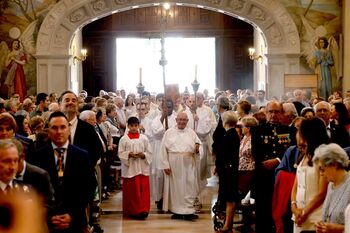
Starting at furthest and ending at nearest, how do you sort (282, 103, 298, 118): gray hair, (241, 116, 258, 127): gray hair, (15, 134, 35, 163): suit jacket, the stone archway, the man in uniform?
the stone archway < (241, 116, 258, 127): gray hair < (282, 103, 298, 118): gray hair < the man in uniform < (15, 134, 35, 163): suit jacket

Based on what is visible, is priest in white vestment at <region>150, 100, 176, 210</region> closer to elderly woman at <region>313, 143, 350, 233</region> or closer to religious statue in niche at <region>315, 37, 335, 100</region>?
elderly woman at <region>313, 143, 350, 233</region>

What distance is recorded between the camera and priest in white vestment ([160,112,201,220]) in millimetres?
11047

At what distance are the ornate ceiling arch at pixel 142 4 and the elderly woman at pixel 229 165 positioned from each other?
1056 centimetres

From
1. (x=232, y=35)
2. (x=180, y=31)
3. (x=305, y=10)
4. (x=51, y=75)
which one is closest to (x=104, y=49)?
(x=180, y=31)

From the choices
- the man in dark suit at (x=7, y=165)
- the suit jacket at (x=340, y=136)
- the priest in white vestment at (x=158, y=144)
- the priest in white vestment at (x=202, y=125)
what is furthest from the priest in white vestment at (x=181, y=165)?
the man in dark suit at (x=7, y=165)

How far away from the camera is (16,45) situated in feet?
63.7

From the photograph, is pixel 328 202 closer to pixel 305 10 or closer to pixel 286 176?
pixel 286 176

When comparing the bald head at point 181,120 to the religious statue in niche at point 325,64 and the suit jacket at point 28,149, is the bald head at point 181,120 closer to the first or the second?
the suit jacket at point 28,149

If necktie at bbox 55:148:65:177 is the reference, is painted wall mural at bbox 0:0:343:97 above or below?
above

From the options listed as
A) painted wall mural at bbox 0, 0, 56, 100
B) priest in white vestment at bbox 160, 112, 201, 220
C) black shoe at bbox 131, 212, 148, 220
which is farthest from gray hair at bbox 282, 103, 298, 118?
painted wall mural at bbox 0, 0, 56, 100

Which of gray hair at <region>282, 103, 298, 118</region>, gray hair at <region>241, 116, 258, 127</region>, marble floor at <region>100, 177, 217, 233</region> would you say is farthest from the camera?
marble floor at <region>100, 177, 217, 233</region>

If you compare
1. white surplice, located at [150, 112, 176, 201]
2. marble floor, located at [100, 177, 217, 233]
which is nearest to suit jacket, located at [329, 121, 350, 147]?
marble floor, located at [100, 177, 217, 233]

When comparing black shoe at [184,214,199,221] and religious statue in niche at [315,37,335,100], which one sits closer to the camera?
black shoe at [184,214,199,221]

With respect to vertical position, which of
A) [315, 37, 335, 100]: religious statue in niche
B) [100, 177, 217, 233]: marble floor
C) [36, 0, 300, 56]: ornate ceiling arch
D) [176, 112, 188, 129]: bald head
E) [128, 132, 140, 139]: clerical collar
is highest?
[36, 0, 300, 56]: ornate ceiling arch
